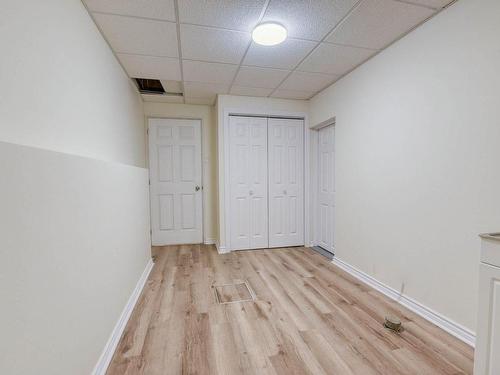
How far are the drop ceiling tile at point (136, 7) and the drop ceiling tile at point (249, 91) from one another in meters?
1.58

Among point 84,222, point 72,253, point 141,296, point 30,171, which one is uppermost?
point 30,171

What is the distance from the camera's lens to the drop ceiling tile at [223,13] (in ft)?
5.65

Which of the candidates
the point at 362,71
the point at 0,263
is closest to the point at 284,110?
the point at 362,71

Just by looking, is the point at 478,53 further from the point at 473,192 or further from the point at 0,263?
the point at 0,263

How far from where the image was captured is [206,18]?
1.88m

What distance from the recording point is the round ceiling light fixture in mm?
1932

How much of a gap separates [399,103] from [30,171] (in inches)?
101

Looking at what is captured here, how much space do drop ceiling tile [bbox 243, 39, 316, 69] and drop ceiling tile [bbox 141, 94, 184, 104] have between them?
153cm

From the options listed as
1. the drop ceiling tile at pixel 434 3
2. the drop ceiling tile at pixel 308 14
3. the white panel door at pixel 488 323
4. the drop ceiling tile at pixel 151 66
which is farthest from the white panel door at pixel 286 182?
the white panel door at pixel 488 323

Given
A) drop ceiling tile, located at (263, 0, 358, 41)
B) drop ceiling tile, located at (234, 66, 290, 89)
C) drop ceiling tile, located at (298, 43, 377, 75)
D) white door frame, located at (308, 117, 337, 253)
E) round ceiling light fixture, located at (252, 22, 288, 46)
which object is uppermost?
drop ceiling tile, located at (263, 0, 358, 41)

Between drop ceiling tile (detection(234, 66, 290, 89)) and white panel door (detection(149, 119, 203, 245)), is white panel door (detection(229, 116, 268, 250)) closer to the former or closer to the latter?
drop ceiling tile (detection(234, 66, 290, 89))

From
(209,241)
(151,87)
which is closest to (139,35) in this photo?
(151,87)

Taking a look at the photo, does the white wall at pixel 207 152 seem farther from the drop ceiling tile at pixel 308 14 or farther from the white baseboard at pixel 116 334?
the drop ceiling tile at pixel 308 14

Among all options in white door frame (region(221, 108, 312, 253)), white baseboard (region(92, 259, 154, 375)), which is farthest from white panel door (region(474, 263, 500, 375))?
white door frame (region(221, 108, 312, 253))
